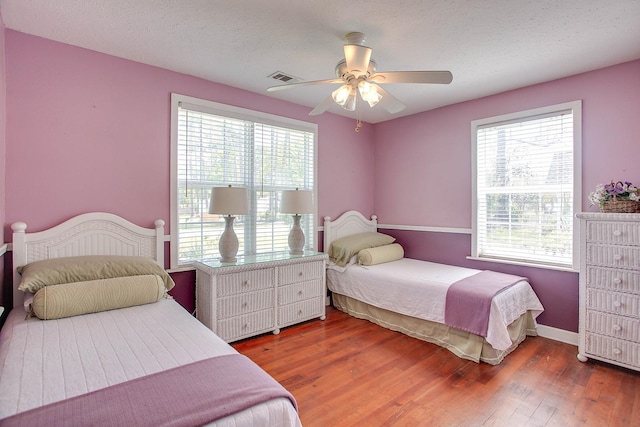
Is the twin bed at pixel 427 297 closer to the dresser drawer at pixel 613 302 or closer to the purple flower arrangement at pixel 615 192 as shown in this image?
the dresser drawer at pixel 613 302

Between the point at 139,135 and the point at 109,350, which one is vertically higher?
the point at 139,135

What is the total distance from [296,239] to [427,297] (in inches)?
54.8

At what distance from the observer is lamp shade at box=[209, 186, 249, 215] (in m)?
2.77

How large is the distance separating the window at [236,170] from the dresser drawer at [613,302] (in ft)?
8.49

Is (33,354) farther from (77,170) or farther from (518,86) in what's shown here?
(518,86)

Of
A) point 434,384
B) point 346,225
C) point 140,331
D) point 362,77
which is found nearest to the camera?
point 140,331

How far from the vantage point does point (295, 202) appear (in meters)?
3.28

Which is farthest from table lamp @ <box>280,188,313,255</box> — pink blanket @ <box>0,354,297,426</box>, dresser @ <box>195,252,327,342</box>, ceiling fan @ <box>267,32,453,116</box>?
pink blanket @ <box>0,354,297,426</box>

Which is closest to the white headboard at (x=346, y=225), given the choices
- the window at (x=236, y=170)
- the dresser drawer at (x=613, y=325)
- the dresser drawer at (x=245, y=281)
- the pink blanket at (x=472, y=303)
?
the window at (x=236, y=170)

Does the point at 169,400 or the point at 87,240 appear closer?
the point at 169,400

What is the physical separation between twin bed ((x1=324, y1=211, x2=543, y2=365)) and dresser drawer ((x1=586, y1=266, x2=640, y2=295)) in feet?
1.74

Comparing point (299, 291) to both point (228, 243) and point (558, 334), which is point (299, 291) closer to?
point (228, 243)

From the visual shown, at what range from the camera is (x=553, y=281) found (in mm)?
2979

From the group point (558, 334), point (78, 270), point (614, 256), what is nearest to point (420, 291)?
point (558, 334)
